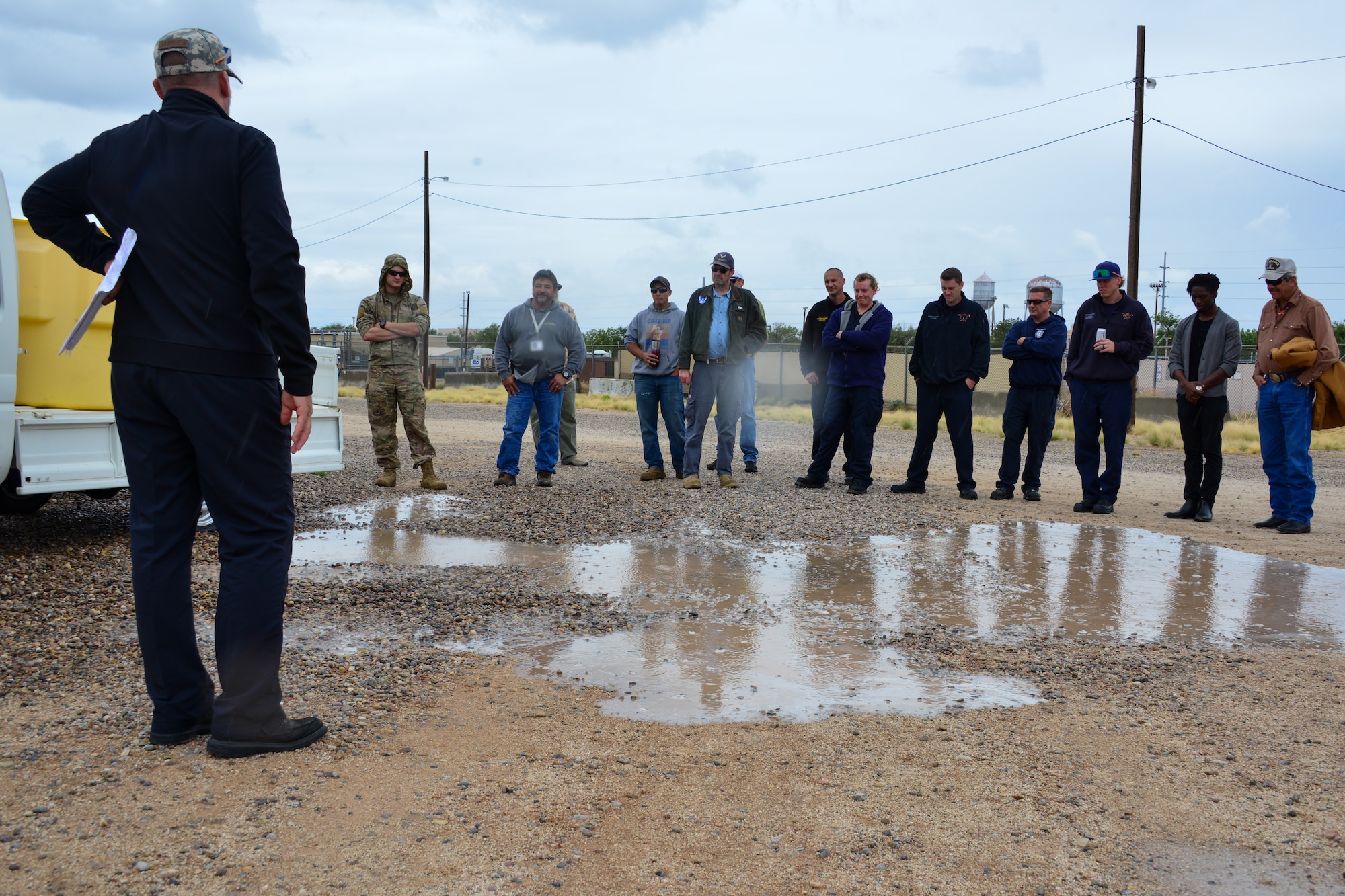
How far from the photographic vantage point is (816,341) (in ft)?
34.1

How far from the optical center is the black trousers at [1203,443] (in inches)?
328

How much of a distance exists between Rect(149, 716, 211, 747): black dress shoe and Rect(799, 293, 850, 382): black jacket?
7.56 meters

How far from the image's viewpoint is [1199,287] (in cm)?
843

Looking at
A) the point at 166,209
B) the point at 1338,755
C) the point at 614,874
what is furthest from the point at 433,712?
the point at 1338,755

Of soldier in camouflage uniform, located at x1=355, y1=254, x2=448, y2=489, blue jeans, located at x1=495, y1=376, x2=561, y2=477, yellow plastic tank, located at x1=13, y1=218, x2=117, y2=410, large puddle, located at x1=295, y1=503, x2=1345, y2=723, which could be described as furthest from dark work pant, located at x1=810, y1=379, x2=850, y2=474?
yellow plastic tank, located at x1=13, y1=218, x2=117, y2=410

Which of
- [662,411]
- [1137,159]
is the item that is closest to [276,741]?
[662,411]

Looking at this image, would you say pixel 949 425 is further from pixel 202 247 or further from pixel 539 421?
pixel 202 247

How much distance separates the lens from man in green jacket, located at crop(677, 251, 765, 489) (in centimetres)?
946

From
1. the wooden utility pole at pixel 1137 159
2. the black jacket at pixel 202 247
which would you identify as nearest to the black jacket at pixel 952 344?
the black jacket at pixel 202 247

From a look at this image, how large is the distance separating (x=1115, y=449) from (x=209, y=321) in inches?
297

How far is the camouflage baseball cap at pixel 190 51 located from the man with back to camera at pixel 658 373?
6.63 m

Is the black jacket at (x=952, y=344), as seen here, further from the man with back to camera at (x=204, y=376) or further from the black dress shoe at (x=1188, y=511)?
the man with back to camera at (x=204, y=376)

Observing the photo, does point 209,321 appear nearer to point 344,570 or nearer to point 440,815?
point 440,815

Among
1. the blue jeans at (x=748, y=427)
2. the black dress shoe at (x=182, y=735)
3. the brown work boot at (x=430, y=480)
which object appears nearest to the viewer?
the black dress shoe at (x=182, y=735)
